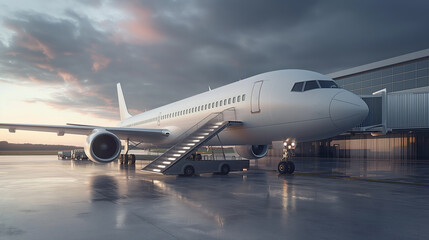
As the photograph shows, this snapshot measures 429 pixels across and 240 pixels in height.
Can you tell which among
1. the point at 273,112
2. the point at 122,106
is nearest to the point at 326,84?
the point at 273,112

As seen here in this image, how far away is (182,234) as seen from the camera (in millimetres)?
4902

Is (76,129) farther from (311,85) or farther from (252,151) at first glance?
(311,85)

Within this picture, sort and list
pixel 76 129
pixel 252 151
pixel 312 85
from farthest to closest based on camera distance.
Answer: pixel 76 129 < pixel 252 151 < pixel 312 85

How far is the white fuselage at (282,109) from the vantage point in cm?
1146

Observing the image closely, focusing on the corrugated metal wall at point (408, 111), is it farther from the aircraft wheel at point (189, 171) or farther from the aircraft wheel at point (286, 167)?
the aircraft wheel at point (189, 171)

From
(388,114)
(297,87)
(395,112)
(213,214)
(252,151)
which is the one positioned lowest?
(213,214)

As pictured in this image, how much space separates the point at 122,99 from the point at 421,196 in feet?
110

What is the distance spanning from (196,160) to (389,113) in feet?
75.5

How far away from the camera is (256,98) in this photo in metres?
13.6

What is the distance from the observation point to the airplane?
455 inches

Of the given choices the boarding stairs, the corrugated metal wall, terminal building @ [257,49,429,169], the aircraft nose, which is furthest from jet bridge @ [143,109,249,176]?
the corrugated metal wall

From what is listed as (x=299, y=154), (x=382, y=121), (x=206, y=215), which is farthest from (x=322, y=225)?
(x=299, y=154)

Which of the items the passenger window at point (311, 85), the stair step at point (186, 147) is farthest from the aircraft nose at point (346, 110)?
the stair step at point (186, 147)

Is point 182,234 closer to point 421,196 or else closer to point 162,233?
point 162,233
